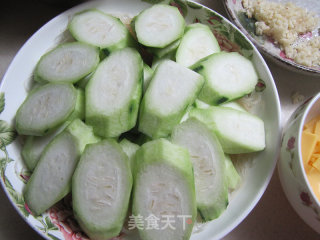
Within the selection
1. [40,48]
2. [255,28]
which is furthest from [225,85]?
[40,48]

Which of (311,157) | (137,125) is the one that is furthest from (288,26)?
(137,125)

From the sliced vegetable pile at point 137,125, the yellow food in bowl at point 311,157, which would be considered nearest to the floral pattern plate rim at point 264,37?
the sliced vegetable pile at point 137,125

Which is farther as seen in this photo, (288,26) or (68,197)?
(288,26)

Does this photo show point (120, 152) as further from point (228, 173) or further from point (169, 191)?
point (228, 173)

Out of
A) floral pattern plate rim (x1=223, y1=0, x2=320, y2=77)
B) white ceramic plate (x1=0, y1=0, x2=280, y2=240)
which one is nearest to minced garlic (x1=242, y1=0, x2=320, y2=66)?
floral pattern plate rim (x1=223, y1=0, x2=320, y2=77)

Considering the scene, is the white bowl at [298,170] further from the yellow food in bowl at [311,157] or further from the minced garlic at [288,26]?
the minced garlic at [288,26]

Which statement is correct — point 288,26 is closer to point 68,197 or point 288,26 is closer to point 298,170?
Answer: point 298,170
